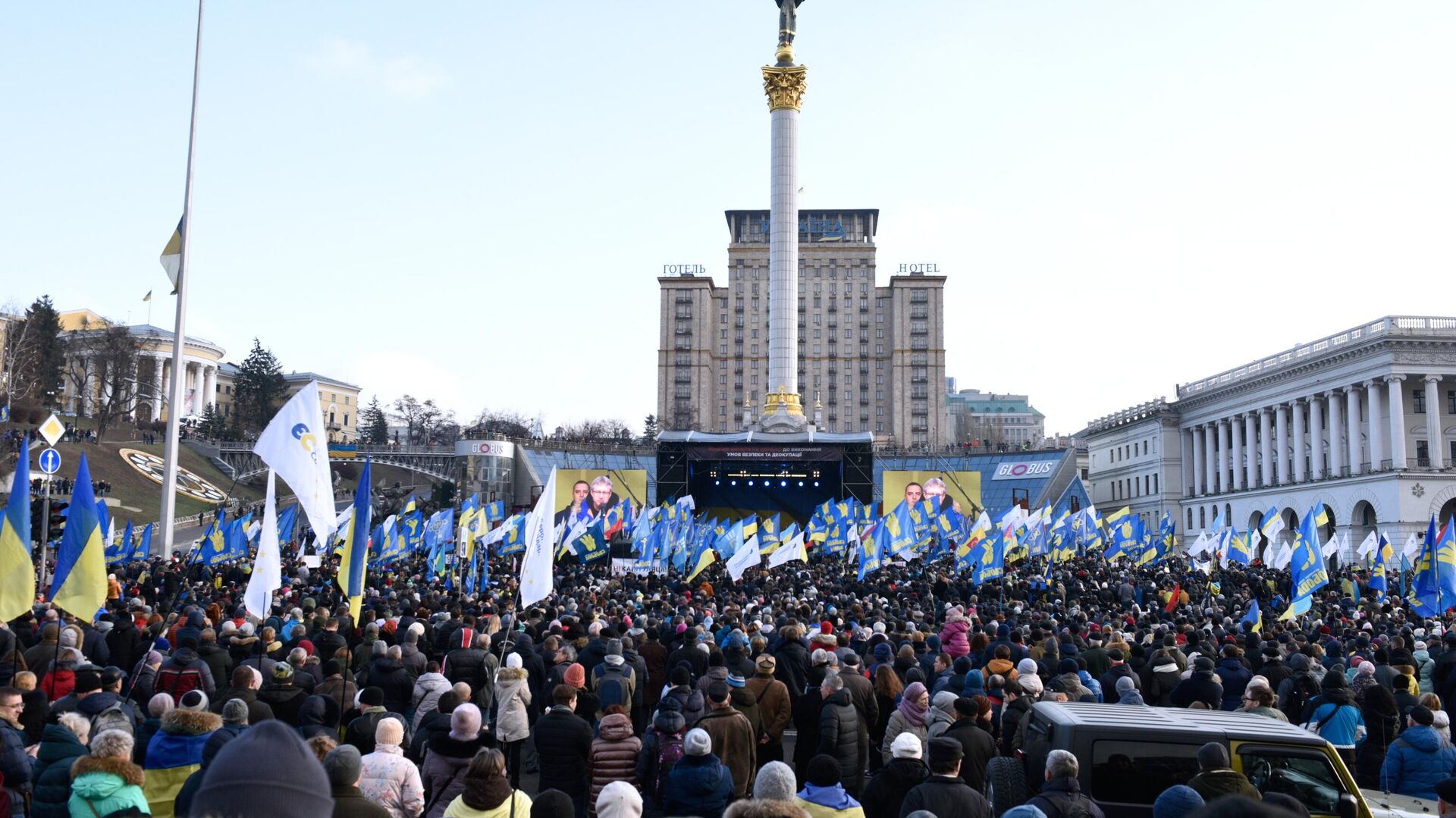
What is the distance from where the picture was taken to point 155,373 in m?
95.0

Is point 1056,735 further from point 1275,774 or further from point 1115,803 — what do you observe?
point 1275,774

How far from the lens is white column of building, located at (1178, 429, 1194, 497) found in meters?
79.4

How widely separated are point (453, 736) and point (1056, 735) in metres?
3.67

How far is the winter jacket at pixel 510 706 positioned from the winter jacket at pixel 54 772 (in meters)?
3.19

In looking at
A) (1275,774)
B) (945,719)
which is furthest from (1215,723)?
(945,719)

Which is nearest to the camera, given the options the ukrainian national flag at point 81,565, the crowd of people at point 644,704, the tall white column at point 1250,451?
A: the crowd of people at point 644,704

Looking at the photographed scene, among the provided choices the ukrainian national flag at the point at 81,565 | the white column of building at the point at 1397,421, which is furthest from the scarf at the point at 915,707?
the white column of building at the point at 1397,421

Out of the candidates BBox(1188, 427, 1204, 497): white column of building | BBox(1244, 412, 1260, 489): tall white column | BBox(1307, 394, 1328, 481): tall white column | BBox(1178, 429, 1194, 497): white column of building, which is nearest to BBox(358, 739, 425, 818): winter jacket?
BBox(1307, 394, 1328, 481): tall white column

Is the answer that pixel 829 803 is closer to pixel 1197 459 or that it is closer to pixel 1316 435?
pixel 1316 435

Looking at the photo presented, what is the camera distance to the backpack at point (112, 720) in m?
7.23

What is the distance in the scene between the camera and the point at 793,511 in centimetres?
6512

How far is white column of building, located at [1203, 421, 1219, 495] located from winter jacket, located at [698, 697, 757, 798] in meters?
73.4

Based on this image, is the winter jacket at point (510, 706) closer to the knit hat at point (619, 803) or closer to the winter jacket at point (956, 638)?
the knit hat at point (619, 803)

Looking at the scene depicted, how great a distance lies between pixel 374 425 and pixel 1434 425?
87566mm
